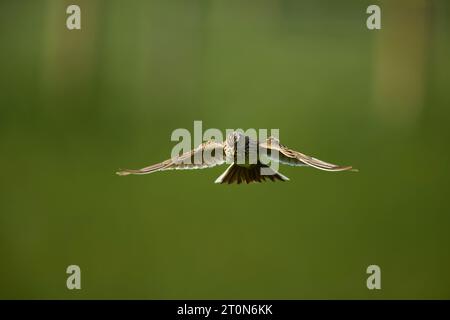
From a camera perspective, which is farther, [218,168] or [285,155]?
[218,168]

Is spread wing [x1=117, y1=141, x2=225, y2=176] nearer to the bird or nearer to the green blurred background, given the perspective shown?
the bird

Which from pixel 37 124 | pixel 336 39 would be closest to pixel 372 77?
pixel 336 39

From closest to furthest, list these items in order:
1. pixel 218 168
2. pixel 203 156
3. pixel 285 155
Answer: pixel 285 155 → pixel 203 156 → pixel 218 168

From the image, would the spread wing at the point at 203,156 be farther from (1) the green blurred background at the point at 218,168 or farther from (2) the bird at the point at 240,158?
(1) the green blurred background at the point at 218,168

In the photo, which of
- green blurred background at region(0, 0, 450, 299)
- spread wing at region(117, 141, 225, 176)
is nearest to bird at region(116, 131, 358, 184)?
spread wing at region(117, 141, 225, 176)

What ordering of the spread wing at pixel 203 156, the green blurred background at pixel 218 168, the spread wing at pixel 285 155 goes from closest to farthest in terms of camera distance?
the spread wing at pixel 285 155 → the spread wing at pixel 203 156 → the green blurred background at pixel 218 168

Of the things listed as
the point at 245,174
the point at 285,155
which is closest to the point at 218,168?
the point at 245,174

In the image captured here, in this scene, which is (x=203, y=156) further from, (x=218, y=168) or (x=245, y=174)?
(x=218, y=168)

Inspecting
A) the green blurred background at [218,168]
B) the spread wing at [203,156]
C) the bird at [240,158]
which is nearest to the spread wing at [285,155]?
the bird at [240,158]
